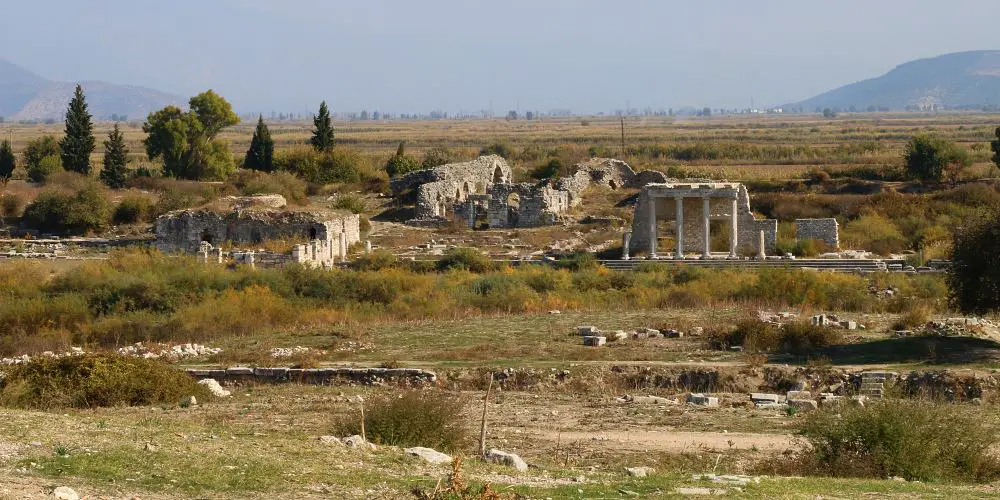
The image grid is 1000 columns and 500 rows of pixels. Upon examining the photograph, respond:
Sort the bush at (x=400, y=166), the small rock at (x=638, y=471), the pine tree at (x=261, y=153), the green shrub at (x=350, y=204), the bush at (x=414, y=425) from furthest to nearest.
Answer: the pine tree at (x=261, y=153) < the bush at (x=400, y=166) < the green shrub at (x=350, y=204) < the bush at (x=414, y=425) < the small rock at (x=638, y=471)

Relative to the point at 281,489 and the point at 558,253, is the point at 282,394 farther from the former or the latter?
the point at 558,253

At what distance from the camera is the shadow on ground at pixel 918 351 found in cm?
2275

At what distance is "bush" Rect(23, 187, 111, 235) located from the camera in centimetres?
4650

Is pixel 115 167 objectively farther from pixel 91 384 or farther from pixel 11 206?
pixel 91 384

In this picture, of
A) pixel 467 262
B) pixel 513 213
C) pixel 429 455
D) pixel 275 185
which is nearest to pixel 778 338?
pixel 429 455

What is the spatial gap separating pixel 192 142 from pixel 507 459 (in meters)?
49.3

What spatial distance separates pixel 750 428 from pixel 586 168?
126 feet

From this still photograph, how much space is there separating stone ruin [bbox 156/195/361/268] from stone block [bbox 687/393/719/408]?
66.0 ft

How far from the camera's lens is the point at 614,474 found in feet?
45.8

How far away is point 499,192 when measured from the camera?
49938 millimetres

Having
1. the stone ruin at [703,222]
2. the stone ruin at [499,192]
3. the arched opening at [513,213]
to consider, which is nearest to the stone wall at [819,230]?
the stone ruin at [703,222]

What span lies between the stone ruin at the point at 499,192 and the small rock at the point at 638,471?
33135mm

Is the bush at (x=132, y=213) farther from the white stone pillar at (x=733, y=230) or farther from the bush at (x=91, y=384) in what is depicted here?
the bush at (x=91, y=384)

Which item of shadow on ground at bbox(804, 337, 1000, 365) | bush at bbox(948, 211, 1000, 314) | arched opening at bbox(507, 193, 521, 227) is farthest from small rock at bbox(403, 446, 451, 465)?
arched opening at bbox(507, 193, 521, 227)
